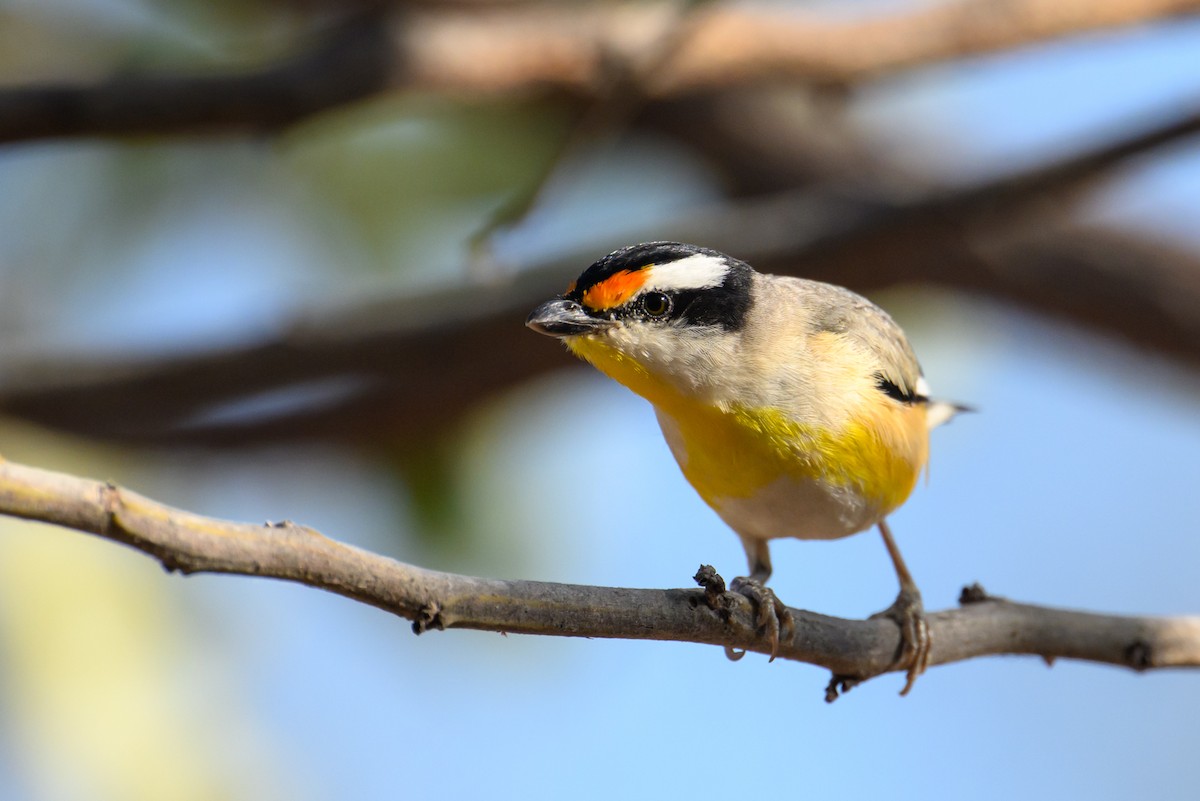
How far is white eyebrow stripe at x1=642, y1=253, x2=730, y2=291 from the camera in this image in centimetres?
285

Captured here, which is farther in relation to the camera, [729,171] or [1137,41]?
[729,171]

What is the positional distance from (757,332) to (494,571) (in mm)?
2749

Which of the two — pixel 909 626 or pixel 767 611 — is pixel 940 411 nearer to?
pixel 909 626

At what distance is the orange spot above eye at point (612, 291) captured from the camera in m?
2.80

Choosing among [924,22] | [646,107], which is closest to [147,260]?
[646,107]

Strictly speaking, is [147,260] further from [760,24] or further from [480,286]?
[760,24]

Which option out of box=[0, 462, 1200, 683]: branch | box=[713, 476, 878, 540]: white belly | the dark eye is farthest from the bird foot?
the dark eye

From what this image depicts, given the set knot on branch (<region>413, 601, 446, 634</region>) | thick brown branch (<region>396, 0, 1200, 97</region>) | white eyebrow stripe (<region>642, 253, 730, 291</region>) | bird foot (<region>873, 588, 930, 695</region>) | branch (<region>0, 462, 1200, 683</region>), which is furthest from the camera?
thick brown branch (<region>396, 0, 1200, 97</region>)

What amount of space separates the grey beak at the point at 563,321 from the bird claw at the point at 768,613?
0.66 meters

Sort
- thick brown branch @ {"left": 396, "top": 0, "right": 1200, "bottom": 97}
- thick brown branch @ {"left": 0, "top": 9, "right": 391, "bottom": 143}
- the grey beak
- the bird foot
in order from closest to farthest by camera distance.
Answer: the grey beak < the bird foot < thick brown branch @ {"left": 0, "top": 9, "right": 391, "bottom": 143} < thick brown branch @ {"left": 396, "top": 0, "right": 1200, "bottom": 97}

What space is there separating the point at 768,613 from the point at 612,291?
32.5 inches

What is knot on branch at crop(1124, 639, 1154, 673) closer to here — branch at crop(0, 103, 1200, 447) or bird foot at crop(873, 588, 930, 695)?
bird foot at crop(873, 588, 930, 695)

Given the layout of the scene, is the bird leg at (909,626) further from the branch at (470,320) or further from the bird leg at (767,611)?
the branch at (470,320)

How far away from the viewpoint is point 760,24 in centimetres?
538
